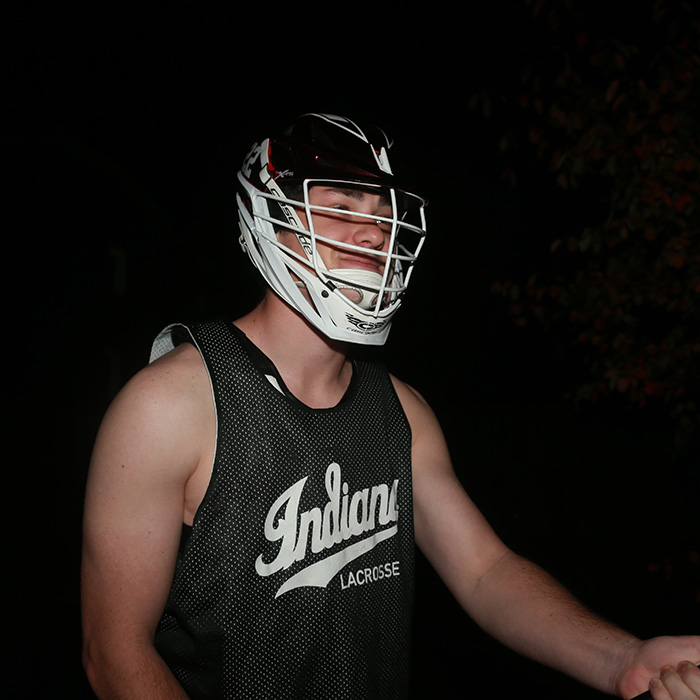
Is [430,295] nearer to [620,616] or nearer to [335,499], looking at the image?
[620,616]

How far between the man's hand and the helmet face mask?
3.44 ft

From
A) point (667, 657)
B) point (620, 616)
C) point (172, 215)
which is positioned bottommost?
point (620, 616)

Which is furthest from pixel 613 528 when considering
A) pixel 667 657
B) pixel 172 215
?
pixel 172 215

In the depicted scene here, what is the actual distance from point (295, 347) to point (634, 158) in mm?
2858

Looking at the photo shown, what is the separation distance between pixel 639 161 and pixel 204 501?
3.43 m

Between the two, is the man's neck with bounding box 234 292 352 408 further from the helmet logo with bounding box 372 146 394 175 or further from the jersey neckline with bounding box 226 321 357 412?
the helmet logo with bounding box 372 146 394 175

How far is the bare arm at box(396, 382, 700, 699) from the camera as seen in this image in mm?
1589

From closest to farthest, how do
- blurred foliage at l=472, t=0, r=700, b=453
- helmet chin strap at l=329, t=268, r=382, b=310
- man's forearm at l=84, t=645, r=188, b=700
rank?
1. man's forearm at l=84, t=645, r=188, b=700
2. helmet chin strap at l=329, t=268, r=382, b=310
3. blurred foliage at l=472, t=0, r=700, b=453

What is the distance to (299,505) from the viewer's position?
180cm

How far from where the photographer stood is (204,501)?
5.47 ft

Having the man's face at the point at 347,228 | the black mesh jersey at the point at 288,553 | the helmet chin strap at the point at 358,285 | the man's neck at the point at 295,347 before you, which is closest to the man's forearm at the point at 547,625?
the black mesh jersey at the point at 288,553

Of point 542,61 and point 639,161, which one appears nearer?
point 639,161

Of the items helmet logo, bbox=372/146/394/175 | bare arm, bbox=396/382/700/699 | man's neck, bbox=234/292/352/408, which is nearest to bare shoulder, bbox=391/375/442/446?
bare arm, bbox=396/382/700/699

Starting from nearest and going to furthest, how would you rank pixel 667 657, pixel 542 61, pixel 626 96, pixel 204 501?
pixel 667 657, pixel 204 501, pixel 626 96, pixel 542 61
